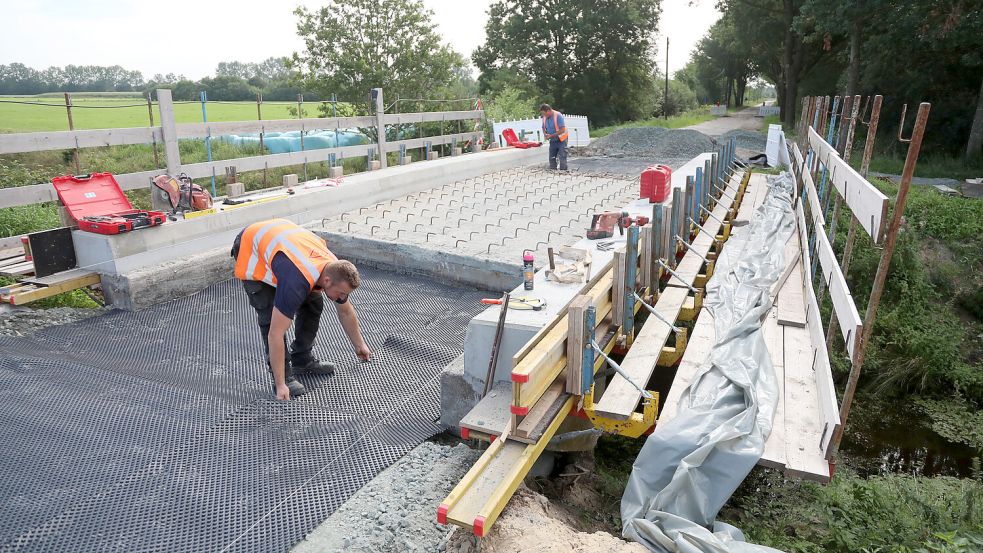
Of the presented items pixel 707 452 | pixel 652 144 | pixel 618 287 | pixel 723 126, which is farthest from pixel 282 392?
pixel 723 126

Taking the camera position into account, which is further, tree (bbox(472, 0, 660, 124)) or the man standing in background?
tree (bbox(472, 0, 660, 124))

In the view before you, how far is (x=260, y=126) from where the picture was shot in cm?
949

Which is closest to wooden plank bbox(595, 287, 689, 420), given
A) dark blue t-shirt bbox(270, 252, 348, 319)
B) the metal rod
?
the metal rod

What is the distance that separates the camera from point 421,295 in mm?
6535

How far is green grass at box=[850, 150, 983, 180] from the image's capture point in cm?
1623

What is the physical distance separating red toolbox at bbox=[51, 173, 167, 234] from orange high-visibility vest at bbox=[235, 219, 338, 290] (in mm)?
2543

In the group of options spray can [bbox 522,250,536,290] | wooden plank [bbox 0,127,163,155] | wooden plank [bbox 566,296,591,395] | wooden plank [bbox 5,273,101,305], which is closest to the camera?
wooden plank [bbox 566,296,591,395]

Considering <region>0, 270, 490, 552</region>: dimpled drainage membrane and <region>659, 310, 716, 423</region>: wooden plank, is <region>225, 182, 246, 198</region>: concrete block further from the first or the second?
<region>659, 310, 716, 423</region>: wooden plank

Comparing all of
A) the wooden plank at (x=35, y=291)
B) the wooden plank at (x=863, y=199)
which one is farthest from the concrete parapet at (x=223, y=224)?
the wooden plank at (x=863, y=199)

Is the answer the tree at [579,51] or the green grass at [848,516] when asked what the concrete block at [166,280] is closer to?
the green grass at [848,516]

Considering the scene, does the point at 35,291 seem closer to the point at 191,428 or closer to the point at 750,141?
the point at 191,428

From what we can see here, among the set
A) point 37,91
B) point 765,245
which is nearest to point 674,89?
point 37,91

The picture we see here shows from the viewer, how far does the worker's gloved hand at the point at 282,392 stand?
13.7ft

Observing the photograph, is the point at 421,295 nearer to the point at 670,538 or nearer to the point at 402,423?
the point at 402,423
